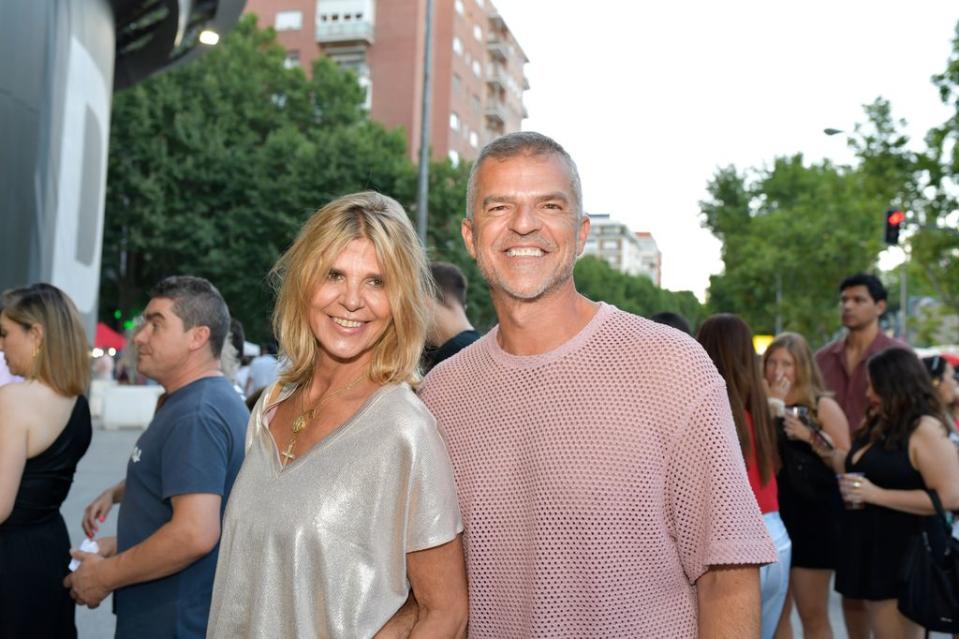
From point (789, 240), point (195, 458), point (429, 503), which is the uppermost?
point (789, 240)

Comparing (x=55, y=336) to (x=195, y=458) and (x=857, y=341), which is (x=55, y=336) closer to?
(x=195, y=458)

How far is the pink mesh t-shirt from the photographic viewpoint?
7.00 ft

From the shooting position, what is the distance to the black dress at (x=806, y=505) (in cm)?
531

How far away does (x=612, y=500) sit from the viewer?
84.7 inches

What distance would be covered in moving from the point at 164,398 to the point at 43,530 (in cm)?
76

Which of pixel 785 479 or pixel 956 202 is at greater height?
pixel 956 202

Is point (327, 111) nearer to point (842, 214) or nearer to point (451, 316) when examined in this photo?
point (842, 214)

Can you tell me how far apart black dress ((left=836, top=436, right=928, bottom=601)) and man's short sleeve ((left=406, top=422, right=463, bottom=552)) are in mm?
3987

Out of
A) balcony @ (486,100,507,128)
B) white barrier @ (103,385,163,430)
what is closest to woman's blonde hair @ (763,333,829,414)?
white barrier @ (103,385,163,430)

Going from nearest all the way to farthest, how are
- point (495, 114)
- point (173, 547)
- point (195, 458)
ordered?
point (173, 547) → point (195, 458) → point (495, 114)

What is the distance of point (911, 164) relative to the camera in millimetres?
19094

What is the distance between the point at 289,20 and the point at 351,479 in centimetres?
6186

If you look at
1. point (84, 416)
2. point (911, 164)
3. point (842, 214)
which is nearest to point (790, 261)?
point (842, 214)

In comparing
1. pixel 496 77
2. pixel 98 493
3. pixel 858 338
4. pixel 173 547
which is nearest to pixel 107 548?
pixel 173 547
